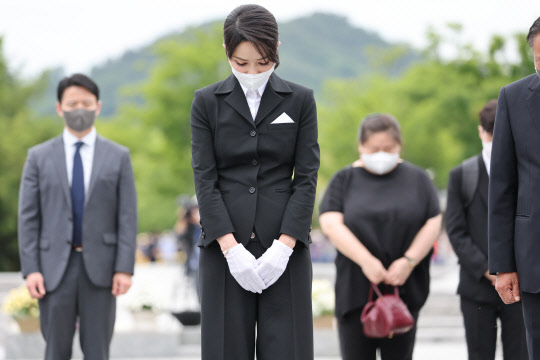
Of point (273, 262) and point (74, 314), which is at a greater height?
point (273, 262)

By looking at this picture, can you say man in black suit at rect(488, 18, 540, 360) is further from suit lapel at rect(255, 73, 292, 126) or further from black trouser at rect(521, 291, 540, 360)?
suit lapel at rect(255, 73, 292, 126)

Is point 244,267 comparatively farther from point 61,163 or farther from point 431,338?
point 431,338

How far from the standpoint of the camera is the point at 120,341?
376 inches

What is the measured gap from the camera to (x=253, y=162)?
13.2ft

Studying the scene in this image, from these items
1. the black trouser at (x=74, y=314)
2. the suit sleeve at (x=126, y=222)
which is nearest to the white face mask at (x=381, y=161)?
the suit sleeve at (x=126, y=222)

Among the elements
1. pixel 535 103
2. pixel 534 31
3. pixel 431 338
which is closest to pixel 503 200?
pixel 535 103

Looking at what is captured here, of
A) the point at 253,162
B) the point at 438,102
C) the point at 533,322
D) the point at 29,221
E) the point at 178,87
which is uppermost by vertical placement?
the point at 178,87

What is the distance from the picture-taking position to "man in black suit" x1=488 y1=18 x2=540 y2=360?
3760 mm

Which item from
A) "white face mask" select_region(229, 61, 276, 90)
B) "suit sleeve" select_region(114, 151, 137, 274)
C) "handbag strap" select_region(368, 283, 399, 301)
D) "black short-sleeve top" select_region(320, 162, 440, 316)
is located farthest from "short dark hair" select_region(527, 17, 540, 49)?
"suit sleeve" select_region(114, 151, 137, 274)

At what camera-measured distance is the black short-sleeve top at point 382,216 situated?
5.79 meters

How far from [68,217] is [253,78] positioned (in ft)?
7.02

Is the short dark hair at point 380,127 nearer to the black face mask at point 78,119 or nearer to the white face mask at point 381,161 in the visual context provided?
the white face mask at point 381,161

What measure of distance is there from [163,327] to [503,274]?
278 inches

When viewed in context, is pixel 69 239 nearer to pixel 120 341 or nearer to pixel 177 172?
pixel 120 341
